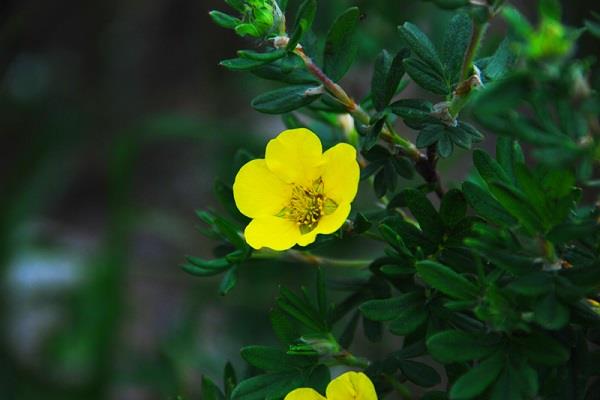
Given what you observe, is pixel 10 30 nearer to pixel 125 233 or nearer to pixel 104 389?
pixel 125 233

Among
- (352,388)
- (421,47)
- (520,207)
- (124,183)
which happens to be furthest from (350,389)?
(124,183)

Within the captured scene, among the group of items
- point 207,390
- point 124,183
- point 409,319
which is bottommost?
point 124,183

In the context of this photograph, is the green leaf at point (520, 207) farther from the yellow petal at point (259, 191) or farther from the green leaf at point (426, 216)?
the yellow petal at point (259, 191)

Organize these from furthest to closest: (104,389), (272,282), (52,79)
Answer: (52,79), (272,282), (104,389)

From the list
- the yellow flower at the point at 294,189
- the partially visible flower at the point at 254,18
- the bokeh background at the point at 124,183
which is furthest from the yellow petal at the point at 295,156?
the bokeh background at the point at 124,183

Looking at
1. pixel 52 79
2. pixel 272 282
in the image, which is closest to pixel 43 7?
pixel 52 79

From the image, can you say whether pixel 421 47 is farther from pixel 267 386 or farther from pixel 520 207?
pixel 267 386
